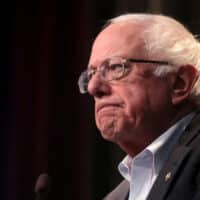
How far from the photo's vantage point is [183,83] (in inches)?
63.7

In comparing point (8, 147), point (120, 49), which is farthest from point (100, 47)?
point (8, 147)

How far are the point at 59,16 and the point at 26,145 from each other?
22.4 inches

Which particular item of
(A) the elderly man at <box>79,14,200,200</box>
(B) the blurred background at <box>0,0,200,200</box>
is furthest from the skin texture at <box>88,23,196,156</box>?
(B) the blurred background at <box>0,0,200,200</box>

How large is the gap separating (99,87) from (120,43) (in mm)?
138

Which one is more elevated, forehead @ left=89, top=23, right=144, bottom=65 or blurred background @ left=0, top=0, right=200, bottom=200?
forehead @ left=89, top=23, right=144, bottom=65

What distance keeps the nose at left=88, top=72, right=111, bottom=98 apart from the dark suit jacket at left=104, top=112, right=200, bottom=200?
0.26m

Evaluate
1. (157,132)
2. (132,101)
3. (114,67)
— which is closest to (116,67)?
(114,67)

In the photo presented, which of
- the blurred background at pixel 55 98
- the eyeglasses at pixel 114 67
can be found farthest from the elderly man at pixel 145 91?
the blurred background at pixel 55 98

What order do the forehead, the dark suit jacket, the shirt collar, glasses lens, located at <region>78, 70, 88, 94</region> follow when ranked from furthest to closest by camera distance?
glasses lens, located at <region>78, 70, 88, 94</region> < the forehead < the shirt collar < the dark suit jacket

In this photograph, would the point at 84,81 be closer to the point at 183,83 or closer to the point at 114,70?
the point at 114,70

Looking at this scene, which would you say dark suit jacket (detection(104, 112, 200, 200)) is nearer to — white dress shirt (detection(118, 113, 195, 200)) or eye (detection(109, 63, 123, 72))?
white dress shirt (detection(118, 113, 195, 200))

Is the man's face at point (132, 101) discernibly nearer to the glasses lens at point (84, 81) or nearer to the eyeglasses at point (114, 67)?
the eyeglasses at point (114, 67)

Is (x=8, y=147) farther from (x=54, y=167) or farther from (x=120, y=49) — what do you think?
(x=120, y=49)

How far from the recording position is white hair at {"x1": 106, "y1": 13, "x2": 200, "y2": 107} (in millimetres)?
1621
